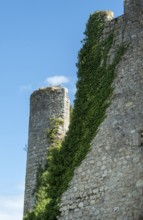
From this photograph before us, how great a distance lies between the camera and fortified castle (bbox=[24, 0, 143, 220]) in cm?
1227

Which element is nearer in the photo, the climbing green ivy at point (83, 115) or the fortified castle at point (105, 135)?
the fortified castle at point (105, 135)

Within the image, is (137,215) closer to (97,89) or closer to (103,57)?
(97,89)

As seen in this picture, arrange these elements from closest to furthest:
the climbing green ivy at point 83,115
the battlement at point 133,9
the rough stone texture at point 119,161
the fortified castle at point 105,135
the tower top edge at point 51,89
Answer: the rough stone texture at point 119,161 < the fortified castle at point 105,135 < the climbing green ivy at point 83,115 < the battlement at point 133,9 < the tower top edge at point 51,89

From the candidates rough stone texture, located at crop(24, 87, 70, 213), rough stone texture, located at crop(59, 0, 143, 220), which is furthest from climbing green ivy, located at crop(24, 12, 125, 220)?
rough stone texture, located at crop(24, 87, 70, 213)

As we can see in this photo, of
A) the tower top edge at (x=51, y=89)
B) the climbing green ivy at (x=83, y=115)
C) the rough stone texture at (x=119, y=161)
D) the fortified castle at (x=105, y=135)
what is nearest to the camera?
the rough stone texture at (x=119, y=161)

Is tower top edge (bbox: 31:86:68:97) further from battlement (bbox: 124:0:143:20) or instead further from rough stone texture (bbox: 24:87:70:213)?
battlement (bbox: 124:0:143:20)

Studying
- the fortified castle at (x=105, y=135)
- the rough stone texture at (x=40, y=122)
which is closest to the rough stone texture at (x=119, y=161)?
the fortified castle at (x=105, y=135)

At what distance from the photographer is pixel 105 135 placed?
13133 mm

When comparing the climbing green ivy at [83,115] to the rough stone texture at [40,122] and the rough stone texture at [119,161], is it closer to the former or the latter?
the rough stone texture at [119,161]

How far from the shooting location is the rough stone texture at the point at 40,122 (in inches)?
631

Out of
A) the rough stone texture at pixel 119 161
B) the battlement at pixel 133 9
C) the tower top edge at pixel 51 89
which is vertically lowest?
the rough stone texture at pixel 119 161

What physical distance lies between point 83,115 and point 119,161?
189 cm

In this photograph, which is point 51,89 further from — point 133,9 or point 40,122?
point 133,9

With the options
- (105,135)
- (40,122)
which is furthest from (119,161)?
(40,122)
